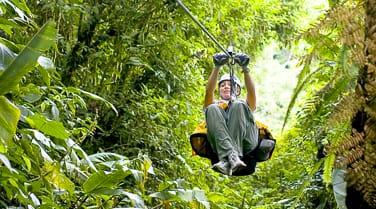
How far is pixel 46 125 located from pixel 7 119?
36 cm

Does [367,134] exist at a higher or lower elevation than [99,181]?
higher

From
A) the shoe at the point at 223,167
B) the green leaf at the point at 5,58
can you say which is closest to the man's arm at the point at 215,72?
the shoe at the point at 223,167

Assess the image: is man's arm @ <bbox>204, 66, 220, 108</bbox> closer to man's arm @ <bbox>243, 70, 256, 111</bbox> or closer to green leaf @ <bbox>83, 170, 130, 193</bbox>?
man's arm @ <bbox>243, 70, 256, 111</bbox>

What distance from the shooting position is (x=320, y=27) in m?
0.88

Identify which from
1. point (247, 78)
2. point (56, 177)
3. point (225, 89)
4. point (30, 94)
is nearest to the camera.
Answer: point (56, 177)

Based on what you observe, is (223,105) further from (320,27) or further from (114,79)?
(320,27)

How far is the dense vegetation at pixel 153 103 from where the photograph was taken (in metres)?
0.88

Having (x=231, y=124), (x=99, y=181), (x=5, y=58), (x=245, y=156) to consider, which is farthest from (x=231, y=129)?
(x=5, y=58)

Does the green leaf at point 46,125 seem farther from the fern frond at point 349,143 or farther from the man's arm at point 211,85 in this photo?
the man's arm at point 211,85

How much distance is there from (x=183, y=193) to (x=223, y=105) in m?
1.59

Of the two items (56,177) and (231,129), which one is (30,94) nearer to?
(56,177)

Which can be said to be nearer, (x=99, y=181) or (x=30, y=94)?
(x=99, y=181)

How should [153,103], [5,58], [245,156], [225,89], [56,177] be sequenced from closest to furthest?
[5,58] < [56,177] < [245,156] < [225,89] < [153,103]

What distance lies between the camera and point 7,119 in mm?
806
